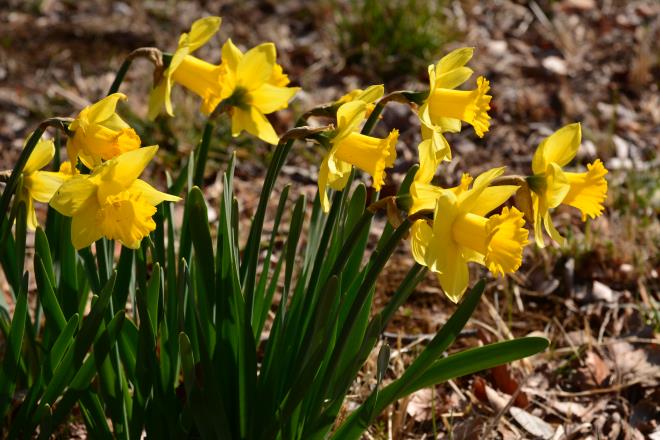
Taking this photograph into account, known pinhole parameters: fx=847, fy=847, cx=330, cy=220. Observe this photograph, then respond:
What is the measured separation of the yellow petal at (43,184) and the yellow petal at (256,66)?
1.36ft

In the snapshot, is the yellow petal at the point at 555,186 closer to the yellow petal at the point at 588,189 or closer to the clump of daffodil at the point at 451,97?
the yellow petal at the point at 588,189

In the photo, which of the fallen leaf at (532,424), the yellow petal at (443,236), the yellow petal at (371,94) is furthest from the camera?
the fallen leaf at (532,424)

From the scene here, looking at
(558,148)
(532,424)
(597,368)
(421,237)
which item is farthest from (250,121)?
(597,368)

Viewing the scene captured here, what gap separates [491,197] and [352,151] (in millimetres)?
270

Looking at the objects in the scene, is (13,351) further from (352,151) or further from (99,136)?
(352,151)

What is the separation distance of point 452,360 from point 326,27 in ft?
10.8

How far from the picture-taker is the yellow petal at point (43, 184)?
168 cm

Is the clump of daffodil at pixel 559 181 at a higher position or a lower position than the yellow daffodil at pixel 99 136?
lower

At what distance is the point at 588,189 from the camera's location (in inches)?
61.8

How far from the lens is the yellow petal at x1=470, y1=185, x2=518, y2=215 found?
4.77 feet

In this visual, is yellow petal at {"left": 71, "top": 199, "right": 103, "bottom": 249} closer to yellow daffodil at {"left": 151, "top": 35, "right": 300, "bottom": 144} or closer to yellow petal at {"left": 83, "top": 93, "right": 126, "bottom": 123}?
yellow petal at {"left": 83, "top": 93, "right": 126, "bottom": 123}

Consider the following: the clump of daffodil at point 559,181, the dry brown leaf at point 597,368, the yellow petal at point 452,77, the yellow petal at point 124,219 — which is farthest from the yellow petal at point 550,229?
the dry brown leaf at point 597,368

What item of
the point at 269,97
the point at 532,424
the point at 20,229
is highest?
the point at 269,97

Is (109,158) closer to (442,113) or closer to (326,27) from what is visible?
(442,113)
